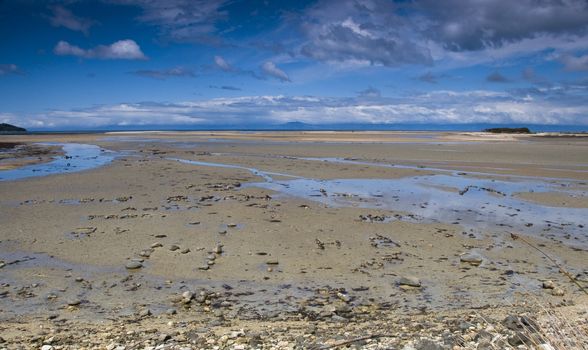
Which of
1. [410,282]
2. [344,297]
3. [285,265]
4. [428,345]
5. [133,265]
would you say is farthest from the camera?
[285,265]

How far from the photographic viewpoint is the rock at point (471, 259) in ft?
27.0

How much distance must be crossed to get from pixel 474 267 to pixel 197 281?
4.91 meters

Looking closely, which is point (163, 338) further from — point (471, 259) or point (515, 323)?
point (471, 259)

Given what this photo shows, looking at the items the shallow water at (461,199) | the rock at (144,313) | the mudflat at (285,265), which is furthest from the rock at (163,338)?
the shallow water at (461,199)

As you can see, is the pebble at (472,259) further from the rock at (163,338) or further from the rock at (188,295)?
the rock at (163,338)

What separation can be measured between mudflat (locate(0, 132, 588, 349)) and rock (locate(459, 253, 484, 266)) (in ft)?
0.12

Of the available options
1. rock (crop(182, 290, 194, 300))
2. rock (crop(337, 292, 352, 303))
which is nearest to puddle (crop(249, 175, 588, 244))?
rock (crop(337, 292, 352, 303))

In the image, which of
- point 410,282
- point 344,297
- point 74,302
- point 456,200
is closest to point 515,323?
point 410,282

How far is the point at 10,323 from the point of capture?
215 inches

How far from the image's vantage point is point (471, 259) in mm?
8320

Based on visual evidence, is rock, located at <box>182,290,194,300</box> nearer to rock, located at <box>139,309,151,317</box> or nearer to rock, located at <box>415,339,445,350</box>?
rock, located at <box>139,309,151,317</box>

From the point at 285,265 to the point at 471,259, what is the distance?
3.51m

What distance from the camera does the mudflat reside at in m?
5.17

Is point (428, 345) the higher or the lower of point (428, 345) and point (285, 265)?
the higher
